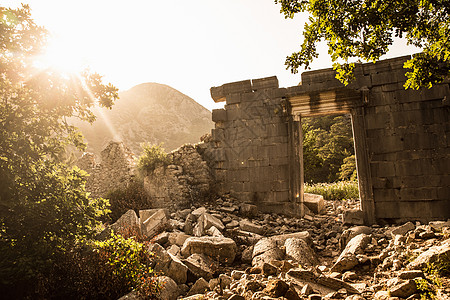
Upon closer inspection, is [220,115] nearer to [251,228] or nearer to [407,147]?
[251,228]

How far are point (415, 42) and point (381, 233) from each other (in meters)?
4.26

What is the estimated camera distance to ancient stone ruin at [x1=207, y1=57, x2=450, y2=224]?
7.16 meters

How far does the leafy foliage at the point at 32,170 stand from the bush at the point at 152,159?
4.81m

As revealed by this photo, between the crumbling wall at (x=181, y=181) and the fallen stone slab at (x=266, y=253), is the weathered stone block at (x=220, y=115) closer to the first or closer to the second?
the crumbling wall at (x=181, y=181)

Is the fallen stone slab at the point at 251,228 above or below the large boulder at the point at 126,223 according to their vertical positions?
below

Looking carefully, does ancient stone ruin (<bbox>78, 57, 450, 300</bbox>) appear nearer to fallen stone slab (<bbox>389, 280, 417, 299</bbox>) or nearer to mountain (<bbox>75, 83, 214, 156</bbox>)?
fallen stone slab (<bbox>389, 280, 417, 299</bbox>)

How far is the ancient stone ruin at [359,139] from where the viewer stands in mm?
7157

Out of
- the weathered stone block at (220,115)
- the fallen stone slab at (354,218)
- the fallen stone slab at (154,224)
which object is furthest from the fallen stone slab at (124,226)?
the fallen stone slab at (354,218)

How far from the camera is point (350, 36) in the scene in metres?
4.20

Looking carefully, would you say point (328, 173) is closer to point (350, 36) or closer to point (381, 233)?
point (381, 233)

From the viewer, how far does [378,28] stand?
13.4 feet

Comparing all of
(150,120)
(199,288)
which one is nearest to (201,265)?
(199,288)

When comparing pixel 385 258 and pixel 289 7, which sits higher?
pixel 289 7

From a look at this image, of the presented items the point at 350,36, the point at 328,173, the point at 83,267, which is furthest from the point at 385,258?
the point at 328,173
